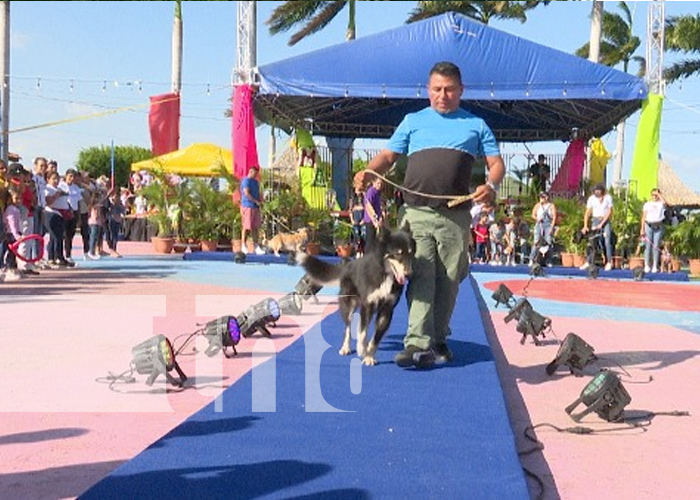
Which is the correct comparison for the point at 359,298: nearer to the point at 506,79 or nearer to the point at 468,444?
the point at 468,444

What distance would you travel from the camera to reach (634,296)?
1164 centimetres

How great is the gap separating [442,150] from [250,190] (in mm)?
11488

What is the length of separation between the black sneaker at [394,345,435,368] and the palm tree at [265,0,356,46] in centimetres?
2856

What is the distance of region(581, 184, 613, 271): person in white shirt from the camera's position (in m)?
15.5

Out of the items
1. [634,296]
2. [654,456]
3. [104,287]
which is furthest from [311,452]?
[634,296]

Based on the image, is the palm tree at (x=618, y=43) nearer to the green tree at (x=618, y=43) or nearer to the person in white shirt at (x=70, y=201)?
the green tree at (x=618, y=43)

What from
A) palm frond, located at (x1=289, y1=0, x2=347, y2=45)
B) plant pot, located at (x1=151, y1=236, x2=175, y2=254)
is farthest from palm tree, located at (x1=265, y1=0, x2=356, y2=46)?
plant pot, located at (x1=151, y1=236, x2=175, y2=254)

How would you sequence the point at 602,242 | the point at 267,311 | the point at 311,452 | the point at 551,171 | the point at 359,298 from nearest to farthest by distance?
the point at 311,452 < the point at 359,298 < the point at 267,311 < the point at 602,242 < the point at 551,171

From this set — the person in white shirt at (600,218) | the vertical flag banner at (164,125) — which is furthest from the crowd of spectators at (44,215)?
the person in white shirt at (600,218)

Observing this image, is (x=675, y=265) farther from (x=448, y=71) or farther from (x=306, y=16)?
(x=306, y=16)

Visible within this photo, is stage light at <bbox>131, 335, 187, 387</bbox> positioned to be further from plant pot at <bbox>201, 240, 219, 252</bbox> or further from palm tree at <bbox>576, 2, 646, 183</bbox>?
palm tree at <bbox>576, 2, 646, 183</bbox>

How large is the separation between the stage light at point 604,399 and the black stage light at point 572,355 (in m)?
1.10

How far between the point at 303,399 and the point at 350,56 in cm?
1400

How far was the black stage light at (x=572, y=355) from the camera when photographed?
17.4ft
